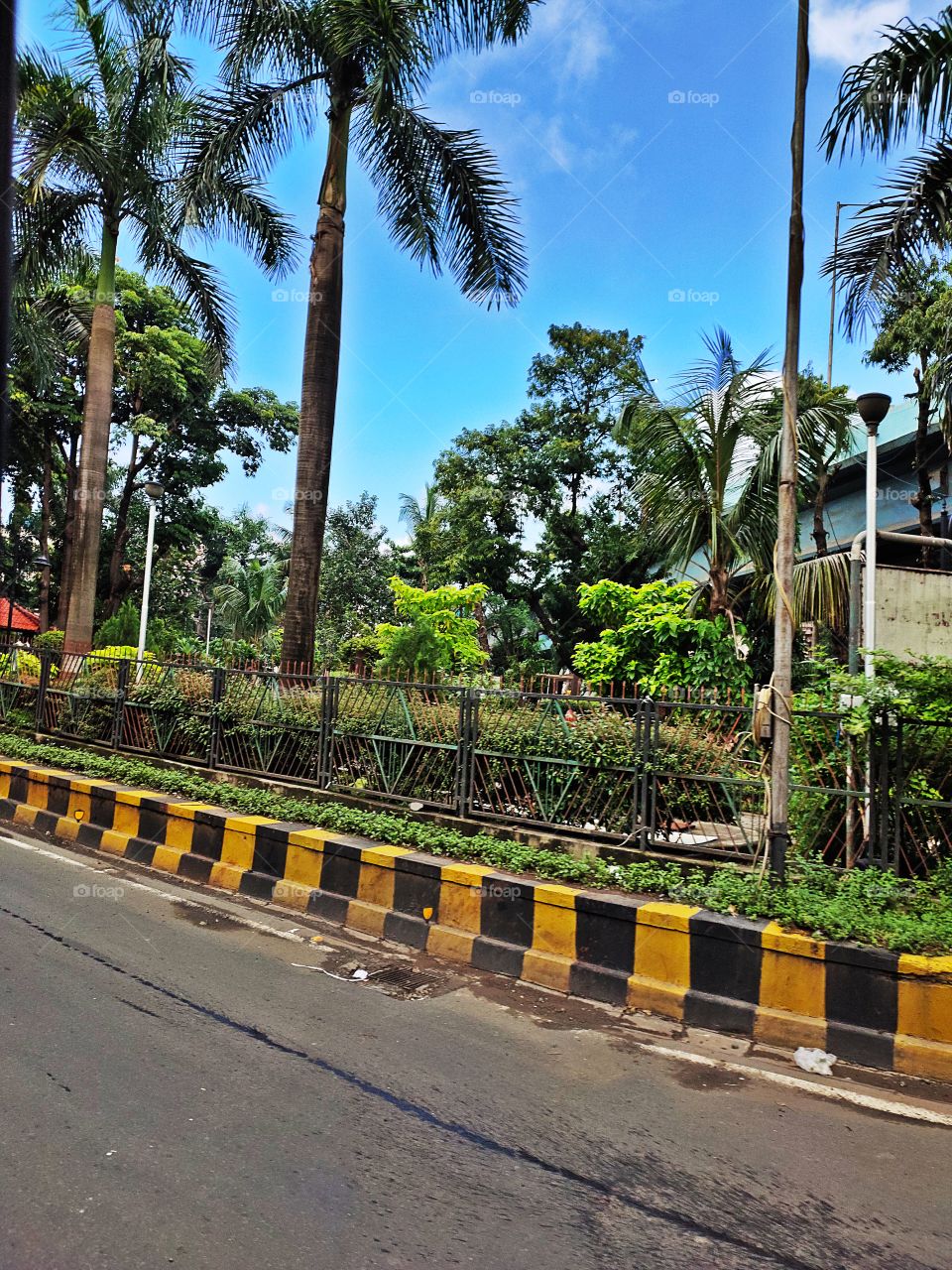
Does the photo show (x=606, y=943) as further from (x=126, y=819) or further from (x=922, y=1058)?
(x=126, y=819)

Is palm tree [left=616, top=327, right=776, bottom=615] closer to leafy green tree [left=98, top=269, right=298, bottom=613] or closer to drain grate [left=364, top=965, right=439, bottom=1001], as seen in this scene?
drain grate [left=364, top=965, right=439, bottom=1001]

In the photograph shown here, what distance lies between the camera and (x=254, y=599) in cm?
3500

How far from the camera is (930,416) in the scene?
628 inches

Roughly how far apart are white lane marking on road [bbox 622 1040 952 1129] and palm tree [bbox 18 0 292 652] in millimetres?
11700

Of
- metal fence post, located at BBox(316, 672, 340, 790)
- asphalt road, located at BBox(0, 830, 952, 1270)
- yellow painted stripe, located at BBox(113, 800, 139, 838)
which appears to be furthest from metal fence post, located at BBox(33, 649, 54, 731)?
asphalt road, located at BBox(0, 830, 952, 1270)

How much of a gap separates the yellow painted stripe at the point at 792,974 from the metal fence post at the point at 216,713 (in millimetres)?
6249

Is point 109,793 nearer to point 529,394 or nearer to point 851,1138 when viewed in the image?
point 851,1138

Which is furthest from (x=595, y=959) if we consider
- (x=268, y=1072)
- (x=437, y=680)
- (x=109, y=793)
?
(x=109, y=793)

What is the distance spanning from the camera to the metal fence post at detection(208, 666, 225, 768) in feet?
30.4

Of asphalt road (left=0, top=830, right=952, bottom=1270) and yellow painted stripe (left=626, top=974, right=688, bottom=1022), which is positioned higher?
yellow painted stripe (left=626, top=974, right=688, bottom=1022)

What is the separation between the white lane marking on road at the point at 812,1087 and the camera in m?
3.64

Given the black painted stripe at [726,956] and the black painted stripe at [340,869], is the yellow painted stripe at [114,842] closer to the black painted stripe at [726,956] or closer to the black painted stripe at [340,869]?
the black painted stripe at [340,869]

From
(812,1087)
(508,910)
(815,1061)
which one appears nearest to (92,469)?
(508,910)

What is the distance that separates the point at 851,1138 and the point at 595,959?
72.4 inches
